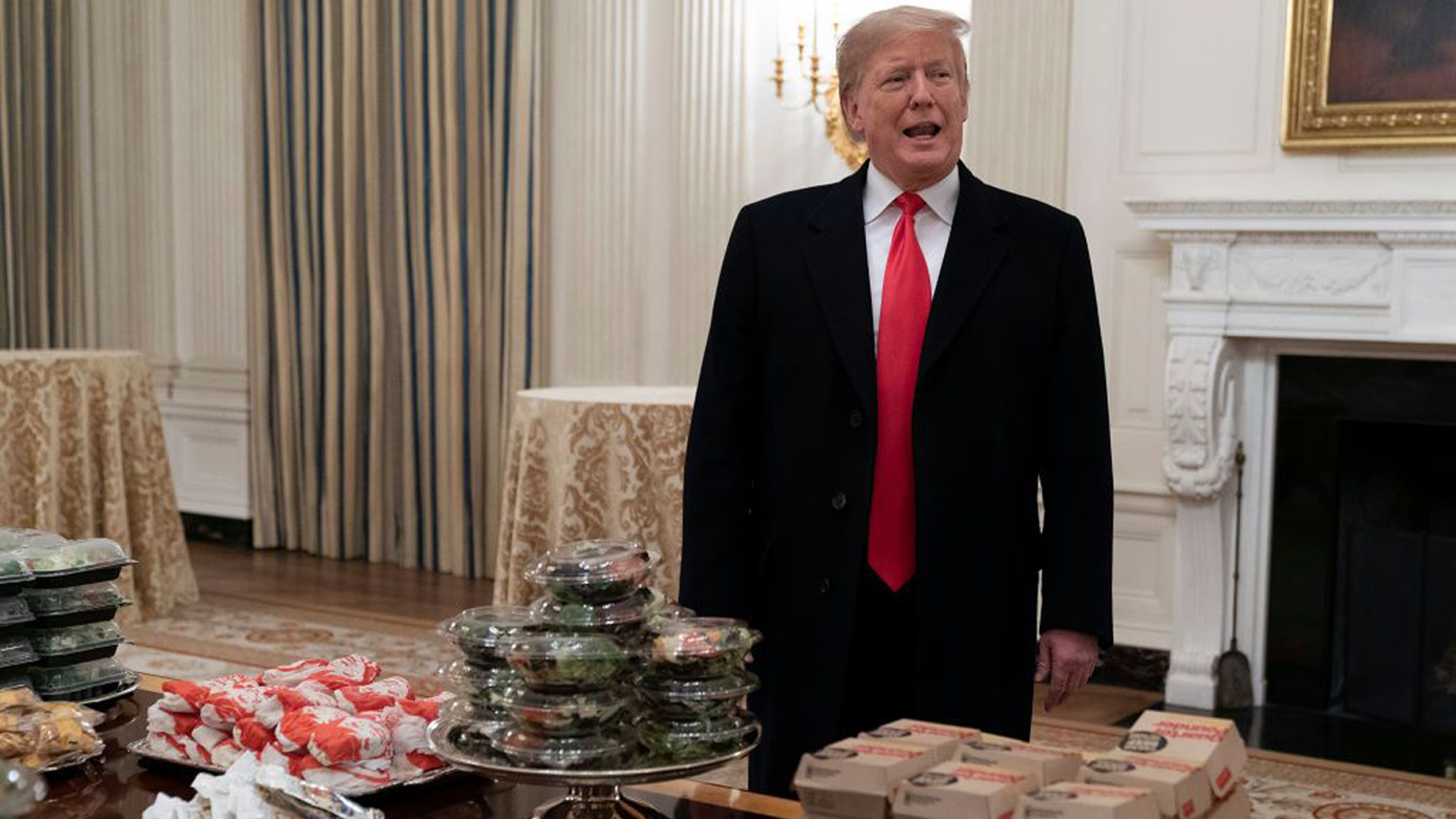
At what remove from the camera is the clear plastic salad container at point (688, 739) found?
5.13 feet

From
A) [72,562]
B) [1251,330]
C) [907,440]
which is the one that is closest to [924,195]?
[907,440]

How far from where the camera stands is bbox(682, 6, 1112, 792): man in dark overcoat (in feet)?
7.01

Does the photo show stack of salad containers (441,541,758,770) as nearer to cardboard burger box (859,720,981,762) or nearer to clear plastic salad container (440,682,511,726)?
clear plastic salad container (440,682,511,726)

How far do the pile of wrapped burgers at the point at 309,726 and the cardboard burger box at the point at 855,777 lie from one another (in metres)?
0.58

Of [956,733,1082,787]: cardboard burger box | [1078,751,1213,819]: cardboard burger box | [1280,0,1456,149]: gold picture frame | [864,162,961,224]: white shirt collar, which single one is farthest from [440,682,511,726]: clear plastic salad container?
[1280,0,1456,149]: gold picture frame

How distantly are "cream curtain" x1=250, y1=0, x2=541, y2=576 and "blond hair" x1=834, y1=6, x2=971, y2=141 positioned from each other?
4.83m

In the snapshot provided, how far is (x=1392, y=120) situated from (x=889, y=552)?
3.36 m

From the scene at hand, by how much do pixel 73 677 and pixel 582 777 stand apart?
0.95 meters

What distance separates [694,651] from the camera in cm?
158

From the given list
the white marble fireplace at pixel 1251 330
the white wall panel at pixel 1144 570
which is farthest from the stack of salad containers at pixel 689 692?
the white wall panel at pixel 1144 570

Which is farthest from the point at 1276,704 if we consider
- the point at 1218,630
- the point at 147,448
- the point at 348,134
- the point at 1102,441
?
the point at 348,134

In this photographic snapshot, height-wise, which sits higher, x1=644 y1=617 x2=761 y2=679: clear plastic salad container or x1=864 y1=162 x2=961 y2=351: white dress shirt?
x1=864 y1=162 x2=961 y2=351: white dress shirt

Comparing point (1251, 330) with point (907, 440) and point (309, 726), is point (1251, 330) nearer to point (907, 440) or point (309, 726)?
point (907, 440)

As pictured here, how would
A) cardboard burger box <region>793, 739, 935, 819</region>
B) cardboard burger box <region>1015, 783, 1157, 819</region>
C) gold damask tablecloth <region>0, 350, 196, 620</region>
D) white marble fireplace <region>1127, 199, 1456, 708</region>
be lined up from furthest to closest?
gold damask tablecloth <region>0, 350, 196, 620</region>
white marble fireplace <region>1127, 199, 1456, 708</region>
cardboard burger box <region>793, 739, 935, 819</region>
cardboard burger box <region>1015, 783, 1157, 819</region>
